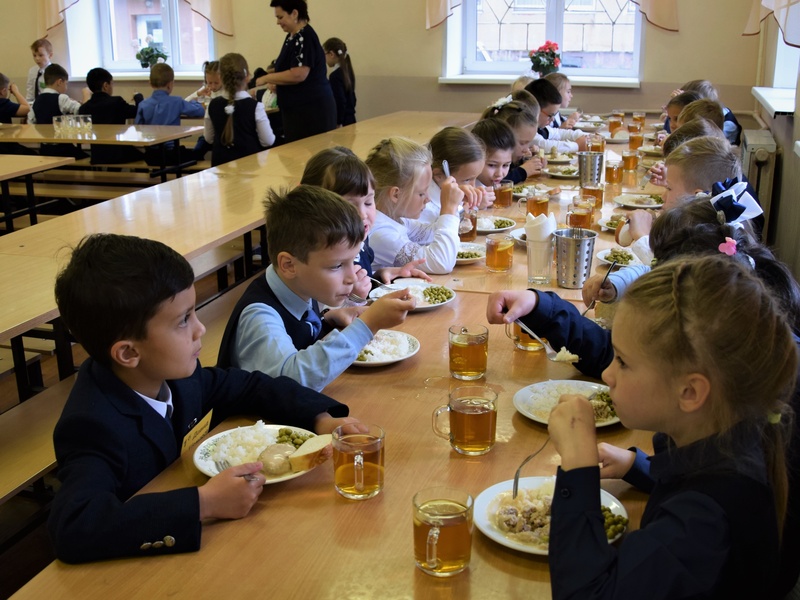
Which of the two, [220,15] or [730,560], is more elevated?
[220,15]

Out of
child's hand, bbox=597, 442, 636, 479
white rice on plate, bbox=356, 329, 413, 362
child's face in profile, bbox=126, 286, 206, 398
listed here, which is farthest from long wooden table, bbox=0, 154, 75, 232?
child's hand, bbox=597, 442, 636, 479

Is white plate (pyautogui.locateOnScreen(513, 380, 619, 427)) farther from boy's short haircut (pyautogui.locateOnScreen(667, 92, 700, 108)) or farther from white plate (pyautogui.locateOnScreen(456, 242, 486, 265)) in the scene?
boy's short haircut (pyautogui.locateOnScreen(667, 92, 700, 108))

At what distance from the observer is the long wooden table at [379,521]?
1022mm

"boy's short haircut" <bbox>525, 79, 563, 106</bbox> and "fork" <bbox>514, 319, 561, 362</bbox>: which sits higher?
"boy's short haircut" <bbox>525, 79, 563, 106</bbox>

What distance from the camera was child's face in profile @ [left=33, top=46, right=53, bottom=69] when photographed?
8.57 metres

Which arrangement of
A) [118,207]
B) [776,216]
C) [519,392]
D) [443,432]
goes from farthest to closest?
[776,216], [118,207], [519,392], [443,432]

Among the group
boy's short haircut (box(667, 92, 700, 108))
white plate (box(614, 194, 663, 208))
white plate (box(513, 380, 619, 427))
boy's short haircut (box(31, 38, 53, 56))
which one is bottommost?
white plate (box(513, 380, 619, 427))

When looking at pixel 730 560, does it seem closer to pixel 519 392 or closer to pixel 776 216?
pixel 519 392

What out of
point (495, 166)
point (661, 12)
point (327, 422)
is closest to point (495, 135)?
point (495, 166)

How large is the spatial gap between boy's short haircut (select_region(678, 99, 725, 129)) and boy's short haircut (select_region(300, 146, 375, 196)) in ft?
7.34

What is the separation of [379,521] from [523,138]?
3.50 metres

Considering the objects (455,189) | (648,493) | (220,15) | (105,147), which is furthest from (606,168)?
(220,15)

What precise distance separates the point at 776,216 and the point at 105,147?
16.9 feet

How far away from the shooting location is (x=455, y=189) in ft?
9.18
